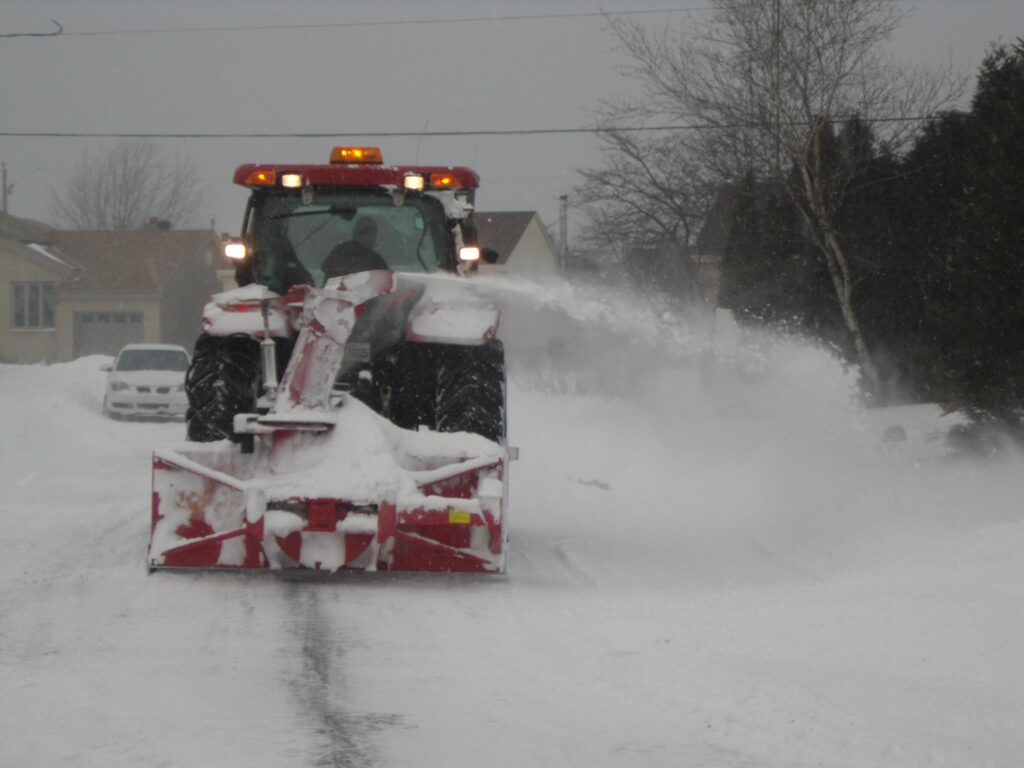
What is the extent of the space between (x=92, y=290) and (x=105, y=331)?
1596 mm

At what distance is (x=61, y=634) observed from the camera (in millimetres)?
6297

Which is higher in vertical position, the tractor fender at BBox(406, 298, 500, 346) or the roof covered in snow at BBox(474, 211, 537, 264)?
the roof covered in snow at BBox(474, 211, 537, 264)

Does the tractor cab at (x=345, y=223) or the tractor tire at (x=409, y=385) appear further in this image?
the tractor cab at (x=345, y=223)

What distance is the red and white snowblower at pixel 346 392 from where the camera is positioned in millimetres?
7371

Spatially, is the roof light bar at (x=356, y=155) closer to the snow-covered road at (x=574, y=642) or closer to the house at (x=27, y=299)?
the snow-covered road at (x=574, y=642)

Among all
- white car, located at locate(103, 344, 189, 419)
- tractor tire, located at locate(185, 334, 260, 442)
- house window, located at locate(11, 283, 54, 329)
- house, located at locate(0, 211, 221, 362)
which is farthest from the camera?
house window, located at locate(11, 283, 54, 329)

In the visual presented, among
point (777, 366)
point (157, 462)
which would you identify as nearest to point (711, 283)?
point (777, 366)

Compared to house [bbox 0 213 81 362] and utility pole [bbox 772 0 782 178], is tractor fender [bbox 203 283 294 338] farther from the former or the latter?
house [bbox 0 213 81 362]

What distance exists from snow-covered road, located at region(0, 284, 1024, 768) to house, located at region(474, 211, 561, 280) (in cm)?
4631

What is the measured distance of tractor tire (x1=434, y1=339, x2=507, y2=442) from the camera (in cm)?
820

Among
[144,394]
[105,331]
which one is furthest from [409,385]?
[105,331]

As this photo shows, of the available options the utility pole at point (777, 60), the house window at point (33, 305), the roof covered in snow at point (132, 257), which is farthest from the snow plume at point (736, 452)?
the roof covered in snow at point (132, 257)

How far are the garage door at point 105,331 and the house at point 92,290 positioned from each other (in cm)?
4

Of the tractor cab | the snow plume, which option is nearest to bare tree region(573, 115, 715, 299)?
the snow plume
